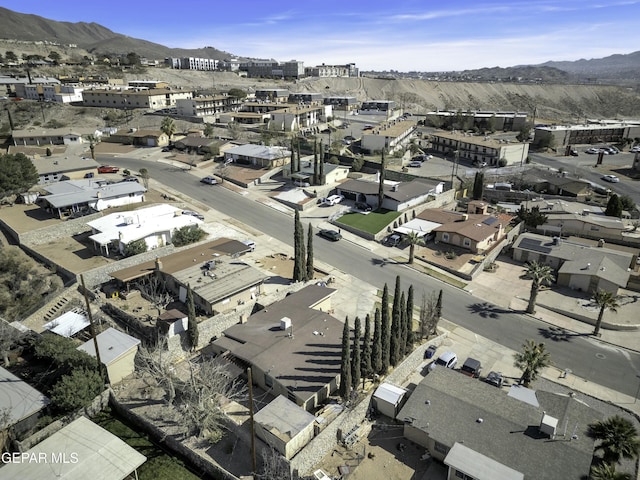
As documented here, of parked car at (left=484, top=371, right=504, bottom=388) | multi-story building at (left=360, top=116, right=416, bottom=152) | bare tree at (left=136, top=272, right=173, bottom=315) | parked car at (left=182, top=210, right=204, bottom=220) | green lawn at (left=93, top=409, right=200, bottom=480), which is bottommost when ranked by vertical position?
green lawn at (left=93, top=409, right=200, bottom=480)

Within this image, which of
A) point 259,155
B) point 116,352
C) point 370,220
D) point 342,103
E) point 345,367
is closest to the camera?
point 345,367

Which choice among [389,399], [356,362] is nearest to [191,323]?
[356,362]

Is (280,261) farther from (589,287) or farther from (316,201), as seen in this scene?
(589,287)

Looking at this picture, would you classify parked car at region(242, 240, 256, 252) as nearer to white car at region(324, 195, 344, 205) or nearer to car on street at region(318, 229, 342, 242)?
car on street at region(318, 229, 342, 242)

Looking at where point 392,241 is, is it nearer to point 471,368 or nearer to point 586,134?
point 471,368

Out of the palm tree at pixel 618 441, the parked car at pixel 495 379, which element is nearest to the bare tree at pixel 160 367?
the parked car at pixel 495 379

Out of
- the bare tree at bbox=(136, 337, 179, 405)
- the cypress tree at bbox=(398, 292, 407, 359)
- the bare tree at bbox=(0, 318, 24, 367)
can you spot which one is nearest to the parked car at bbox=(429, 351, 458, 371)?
the cypress tree at bbox=(398, 292, 407, 359)

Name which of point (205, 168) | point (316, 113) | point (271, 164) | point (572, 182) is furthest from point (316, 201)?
point (316, 113)
